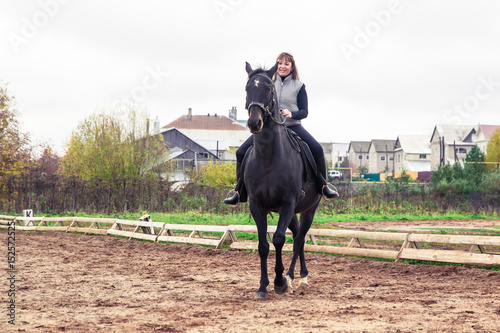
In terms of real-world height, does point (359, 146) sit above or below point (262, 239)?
above

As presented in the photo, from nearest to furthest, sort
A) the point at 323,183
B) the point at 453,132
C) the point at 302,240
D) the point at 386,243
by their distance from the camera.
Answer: the point at 323,183 < the point at 302,240 < the point at 386,243 < the point at 453,132

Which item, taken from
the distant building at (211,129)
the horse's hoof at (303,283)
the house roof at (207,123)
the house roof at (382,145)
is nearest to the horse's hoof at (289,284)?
the horse's hoof at (303,283)

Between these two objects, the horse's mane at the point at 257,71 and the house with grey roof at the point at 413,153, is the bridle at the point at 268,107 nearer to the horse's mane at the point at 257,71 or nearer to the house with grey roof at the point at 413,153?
the horse's mane at the point at 257,71

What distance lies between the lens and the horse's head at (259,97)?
20.6 feet

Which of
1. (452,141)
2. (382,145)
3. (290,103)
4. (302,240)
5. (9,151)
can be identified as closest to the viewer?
(290,103)

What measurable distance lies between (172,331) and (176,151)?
60.8m

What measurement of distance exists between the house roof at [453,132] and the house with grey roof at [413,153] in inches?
332

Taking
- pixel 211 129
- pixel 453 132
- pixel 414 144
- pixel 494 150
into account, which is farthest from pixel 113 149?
pixel 414 144

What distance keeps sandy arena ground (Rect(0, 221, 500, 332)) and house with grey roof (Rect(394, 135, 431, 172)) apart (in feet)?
261

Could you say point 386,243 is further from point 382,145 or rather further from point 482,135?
point 382,145

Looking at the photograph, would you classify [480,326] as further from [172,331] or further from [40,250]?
[40,250]

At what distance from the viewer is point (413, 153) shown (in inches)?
3499

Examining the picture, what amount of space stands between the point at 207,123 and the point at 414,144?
36192 mm

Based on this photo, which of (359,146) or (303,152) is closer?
(303,152)
